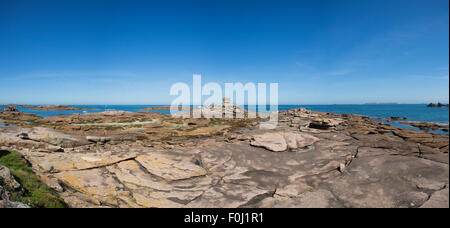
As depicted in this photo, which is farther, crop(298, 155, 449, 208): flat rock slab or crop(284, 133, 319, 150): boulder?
crop(284, 133, 319, 150): boulder

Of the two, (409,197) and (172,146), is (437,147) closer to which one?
(409,197)

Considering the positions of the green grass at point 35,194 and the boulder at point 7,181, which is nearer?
the green grass at point 35,194

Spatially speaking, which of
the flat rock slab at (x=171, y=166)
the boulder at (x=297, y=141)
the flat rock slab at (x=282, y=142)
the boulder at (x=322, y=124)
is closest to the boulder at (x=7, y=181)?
the flat rock slab at (x=171, y=166)

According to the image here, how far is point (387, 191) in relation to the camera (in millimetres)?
6258

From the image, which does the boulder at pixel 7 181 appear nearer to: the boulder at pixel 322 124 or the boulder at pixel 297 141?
the boulder at pixel 297 141

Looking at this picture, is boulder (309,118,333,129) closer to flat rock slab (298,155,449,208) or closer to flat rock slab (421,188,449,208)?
flat rock slab (298,155,449,208)

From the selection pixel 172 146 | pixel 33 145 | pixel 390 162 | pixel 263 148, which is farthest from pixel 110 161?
pixel 390 162

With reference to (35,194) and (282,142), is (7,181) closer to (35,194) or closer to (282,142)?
(35,194)

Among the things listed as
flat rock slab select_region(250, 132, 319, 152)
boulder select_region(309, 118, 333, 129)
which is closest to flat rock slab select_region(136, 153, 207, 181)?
flat rock slab select_region(250, 132, 319, 152)

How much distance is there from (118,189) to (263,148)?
31.2ft

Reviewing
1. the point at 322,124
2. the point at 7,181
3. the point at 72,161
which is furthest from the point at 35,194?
the point at 322,124

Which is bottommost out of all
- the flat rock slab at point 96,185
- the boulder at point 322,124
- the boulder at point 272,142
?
the flat rock slab at point 96,185

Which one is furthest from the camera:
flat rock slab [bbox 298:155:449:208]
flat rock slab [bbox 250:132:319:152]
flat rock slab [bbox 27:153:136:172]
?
flat rock slab [bbox 250:132:319:152]
